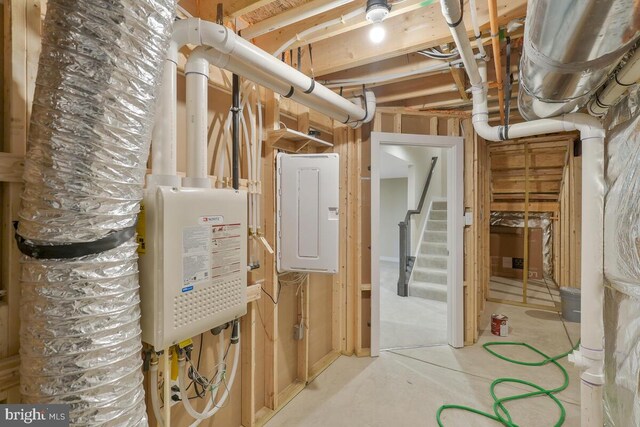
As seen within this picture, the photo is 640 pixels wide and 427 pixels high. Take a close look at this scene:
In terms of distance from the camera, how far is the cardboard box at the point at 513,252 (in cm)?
509

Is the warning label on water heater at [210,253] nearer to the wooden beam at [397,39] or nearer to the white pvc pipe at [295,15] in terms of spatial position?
the white pvc pipe at [295,15]

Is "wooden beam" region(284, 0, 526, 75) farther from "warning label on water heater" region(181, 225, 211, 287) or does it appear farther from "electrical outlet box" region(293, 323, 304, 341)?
"electrical outlet box" region(293, 323, 304, 341)

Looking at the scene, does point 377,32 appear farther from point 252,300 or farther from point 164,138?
point 252,300

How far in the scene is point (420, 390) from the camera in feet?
7.48

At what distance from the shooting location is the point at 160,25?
2.86 ft

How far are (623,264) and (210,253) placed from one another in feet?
6.43

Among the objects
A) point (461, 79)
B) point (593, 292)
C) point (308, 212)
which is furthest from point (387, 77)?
point (593, 292)

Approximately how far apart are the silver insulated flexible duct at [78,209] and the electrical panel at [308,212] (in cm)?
131

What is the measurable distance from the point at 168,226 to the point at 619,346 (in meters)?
2.30

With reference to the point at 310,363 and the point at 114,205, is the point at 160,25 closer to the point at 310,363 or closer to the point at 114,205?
the point at 114,205

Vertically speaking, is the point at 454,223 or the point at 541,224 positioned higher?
the point at 454,223

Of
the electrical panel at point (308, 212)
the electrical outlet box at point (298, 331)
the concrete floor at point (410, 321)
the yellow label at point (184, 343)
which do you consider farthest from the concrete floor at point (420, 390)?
the yellow label at point (184, 343)

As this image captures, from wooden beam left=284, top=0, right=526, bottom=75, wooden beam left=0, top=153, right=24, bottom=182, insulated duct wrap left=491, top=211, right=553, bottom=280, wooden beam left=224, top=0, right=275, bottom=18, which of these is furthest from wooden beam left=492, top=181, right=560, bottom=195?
wooden beam left=0, top=153, right=24, bottom=182

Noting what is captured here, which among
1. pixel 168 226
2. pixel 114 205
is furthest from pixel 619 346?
pixel 114 205
